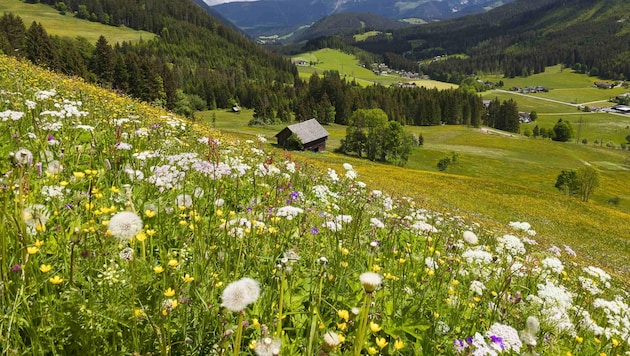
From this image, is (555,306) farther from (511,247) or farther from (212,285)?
(212,285)

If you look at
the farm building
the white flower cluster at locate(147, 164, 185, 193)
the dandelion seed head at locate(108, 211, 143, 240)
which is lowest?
the farm building

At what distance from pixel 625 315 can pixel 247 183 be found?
22.1 ft

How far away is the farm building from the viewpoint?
267 feet

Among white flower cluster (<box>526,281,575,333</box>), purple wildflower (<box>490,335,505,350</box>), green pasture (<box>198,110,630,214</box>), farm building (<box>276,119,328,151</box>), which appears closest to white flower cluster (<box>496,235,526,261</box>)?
white flower cluster (<box>526,281,575,333</box>)

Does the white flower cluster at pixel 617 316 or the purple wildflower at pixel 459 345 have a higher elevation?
the purple wildflower at pixel 459 345

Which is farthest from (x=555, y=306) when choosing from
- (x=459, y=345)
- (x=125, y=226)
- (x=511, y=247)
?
(x=125, y=226)

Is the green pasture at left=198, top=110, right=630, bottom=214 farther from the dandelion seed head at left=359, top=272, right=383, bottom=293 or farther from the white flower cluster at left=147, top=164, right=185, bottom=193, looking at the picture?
the dandelion seed head at left=359, top=272, right=383, bottom=293

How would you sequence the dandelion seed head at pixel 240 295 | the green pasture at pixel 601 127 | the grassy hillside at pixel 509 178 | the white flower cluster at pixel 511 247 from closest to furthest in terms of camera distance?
the dandelion seed head at pixel 240 295, the white flower cluster at pixel 511 247, the grassy hillside at pixel 509 178, the green pasture at pixel 601 127

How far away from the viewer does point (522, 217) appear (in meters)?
32.4

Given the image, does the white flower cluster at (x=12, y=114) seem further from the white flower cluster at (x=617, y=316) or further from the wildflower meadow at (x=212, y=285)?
the white flower cluster at (x=617, y=316)

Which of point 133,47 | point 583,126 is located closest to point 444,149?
point 583,126

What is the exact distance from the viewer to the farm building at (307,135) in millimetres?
81525

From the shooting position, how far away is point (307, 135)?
8319 centimetres

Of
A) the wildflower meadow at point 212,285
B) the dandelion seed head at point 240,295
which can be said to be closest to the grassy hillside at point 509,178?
the wildflower meadow at point 212,285
